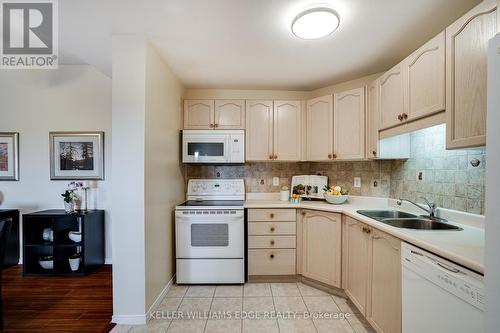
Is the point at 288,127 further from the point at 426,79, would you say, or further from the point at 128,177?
the point at 128,177

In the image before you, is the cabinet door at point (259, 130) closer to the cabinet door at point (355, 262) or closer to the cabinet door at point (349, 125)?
the cabinet door at point (349, 125)

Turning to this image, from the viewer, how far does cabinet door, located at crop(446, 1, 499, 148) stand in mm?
1029

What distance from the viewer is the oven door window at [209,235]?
2301 millimetres

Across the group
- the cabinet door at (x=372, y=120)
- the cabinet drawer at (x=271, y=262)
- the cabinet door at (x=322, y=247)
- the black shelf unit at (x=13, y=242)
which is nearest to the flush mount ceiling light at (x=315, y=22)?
the cabinet door at (x=372, y=120)

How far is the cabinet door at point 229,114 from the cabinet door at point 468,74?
1.93 m

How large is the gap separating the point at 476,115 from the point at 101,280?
3492mm

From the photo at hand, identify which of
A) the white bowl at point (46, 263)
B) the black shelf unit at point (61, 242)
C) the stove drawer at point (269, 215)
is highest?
the stove drawer at point (269, 215)

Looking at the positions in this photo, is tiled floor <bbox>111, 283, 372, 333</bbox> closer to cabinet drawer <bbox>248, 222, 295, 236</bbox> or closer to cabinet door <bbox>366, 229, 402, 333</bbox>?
cabinet door <bbox>366, 229, 402, 333</bbox>

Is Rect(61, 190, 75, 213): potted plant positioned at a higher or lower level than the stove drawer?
higher

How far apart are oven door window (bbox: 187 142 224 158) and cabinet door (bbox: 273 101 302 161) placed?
713 millimetres

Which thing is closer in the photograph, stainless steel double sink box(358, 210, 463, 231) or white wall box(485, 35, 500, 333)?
white wall box(485, 35, 500, 333)

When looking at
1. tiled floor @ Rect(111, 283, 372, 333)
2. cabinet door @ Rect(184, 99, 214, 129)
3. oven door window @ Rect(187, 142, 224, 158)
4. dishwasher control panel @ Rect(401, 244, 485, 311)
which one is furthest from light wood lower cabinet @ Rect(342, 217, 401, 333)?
cabinet door @ Rect(184, 99, 214, 129)

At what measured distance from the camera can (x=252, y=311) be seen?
1.88m

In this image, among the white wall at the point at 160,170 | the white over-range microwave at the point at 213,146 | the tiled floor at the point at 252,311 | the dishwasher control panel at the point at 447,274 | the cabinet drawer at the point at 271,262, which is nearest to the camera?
the dishwasher control panel at the point at 447,274
